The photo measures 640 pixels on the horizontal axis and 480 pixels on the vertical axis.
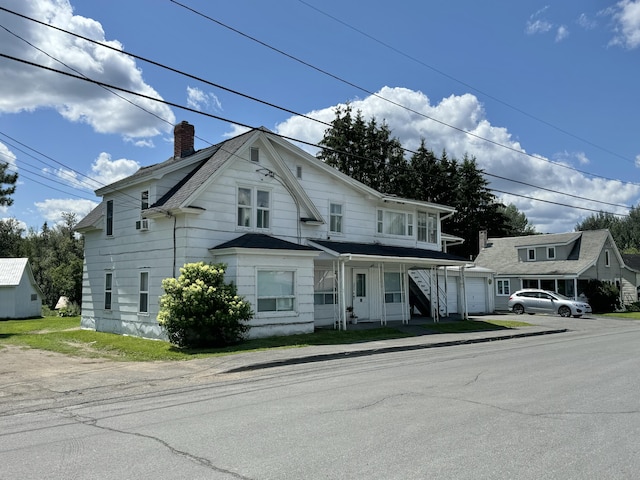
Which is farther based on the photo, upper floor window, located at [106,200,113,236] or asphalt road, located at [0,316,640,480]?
upper floor window, located at [106,200,113,236]

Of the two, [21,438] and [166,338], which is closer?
[21,438]

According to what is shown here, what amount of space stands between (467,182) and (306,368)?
49904mm

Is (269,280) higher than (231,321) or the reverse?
higher

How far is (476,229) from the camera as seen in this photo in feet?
195

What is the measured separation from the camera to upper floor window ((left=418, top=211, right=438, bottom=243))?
2834 centimetres

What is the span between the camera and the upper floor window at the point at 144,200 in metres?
20.5

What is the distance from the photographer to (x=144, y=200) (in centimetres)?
2072

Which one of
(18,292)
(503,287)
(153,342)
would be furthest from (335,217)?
(18,292)

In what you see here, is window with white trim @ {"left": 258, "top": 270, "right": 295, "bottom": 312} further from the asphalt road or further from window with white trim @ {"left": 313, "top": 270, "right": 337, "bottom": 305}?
the asphalt road

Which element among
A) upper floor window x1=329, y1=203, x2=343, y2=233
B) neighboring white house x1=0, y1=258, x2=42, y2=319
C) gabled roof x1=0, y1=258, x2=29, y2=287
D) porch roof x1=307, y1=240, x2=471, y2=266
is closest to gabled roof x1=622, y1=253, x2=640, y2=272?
porch roof x1=307, y1=240, x2=471, y2=266

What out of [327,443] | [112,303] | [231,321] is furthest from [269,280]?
[327,443]

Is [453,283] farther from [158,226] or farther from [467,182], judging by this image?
[467,182]

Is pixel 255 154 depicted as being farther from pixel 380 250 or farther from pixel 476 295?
pixel 476 295

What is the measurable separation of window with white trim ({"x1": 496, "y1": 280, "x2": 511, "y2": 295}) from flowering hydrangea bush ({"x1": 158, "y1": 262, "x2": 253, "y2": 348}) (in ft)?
107
